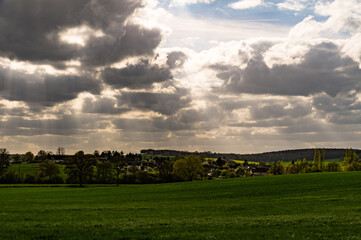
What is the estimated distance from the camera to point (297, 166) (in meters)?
152

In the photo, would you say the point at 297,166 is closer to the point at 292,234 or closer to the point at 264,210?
the point at 264,210

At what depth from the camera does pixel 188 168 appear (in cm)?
12425

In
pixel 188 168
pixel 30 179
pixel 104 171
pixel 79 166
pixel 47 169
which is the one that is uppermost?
pixel 79 166

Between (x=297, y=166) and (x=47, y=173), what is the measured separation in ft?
360

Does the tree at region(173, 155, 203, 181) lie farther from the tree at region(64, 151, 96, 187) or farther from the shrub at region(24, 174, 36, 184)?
the shrub at region(24, 174, 36, 184)

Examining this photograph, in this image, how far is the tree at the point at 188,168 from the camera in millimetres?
123938

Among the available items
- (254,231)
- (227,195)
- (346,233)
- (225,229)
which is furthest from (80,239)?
(227,195)

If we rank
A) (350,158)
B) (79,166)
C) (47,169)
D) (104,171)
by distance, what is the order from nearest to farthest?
1. (79,166)
2. (104,171)
3. (47,169)
4. (350,158)

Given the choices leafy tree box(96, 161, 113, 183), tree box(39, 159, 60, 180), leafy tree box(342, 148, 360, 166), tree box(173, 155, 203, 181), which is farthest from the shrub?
leafy tree box(342, 148, 360, 166)

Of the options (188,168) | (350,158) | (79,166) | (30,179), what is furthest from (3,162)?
(350,158)

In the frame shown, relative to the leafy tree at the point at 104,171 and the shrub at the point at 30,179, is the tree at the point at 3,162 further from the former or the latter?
the leafy tree at the point at 104,171

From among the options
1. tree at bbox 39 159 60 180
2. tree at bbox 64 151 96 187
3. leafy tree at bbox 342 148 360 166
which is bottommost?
tree at bbox 39 159 60 180

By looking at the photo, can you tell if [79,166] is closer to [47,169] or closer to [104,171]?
[104,171]

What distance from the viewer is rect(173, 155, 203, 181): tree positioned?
124 m
